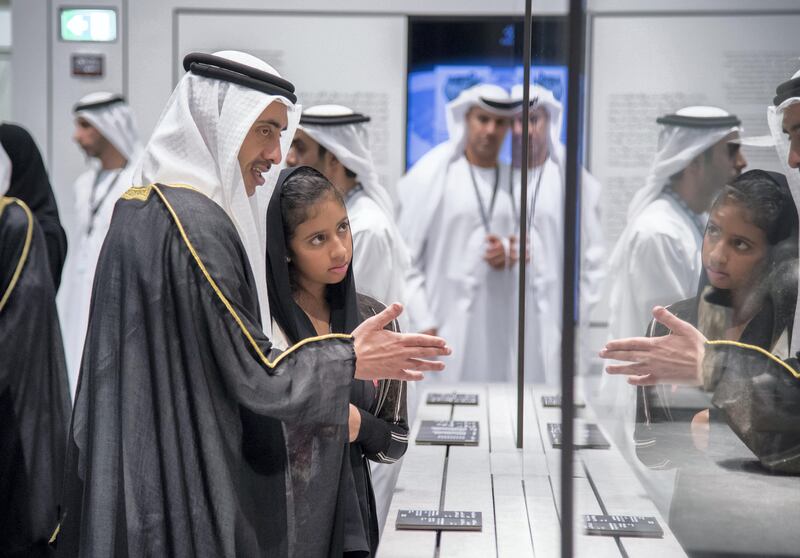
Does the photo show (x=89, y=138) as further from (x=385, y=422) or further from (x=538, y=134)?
(x=385, y=422)

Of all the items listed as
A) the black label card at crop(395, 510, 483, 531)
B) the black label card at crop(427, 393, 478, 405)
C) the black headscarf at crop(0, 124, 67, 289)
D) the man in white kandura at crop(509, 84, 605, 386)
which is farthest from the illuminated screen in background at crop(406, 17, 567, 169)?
the black label card at crop(395, 510, 483, 531)

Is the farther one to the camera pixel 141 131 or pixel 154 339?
pixel 141 131

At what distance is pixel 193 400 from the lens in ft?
5.49

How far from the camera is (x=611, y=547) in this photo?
48.7 inches

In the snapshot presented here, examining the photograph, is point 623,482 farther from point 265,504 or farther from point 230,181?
point 230,181

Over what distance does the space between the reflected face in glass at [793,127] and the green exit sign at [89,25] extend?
4.58 meters

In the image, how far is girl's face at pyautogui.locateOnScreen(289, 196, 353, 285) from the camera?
1818 millimetres

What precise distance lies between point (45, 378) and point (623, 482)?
7.31 ft


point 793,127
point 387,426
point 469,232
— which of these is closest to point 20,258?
point 387,426

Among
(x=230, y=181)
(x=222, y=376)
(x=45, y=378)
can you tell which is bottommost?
(x=45, y=378)

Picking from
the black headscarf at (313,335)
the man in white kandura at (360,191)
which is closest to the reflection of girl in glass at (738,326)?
the black headscarf at (313,335)

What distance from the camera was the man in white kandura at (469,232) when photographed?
4.83 meters

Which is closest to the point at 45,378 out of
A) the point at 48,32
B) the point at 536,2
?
the point at 536,2

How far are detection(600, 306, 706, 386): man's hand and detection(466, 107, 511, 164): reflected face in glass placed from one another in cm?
372
